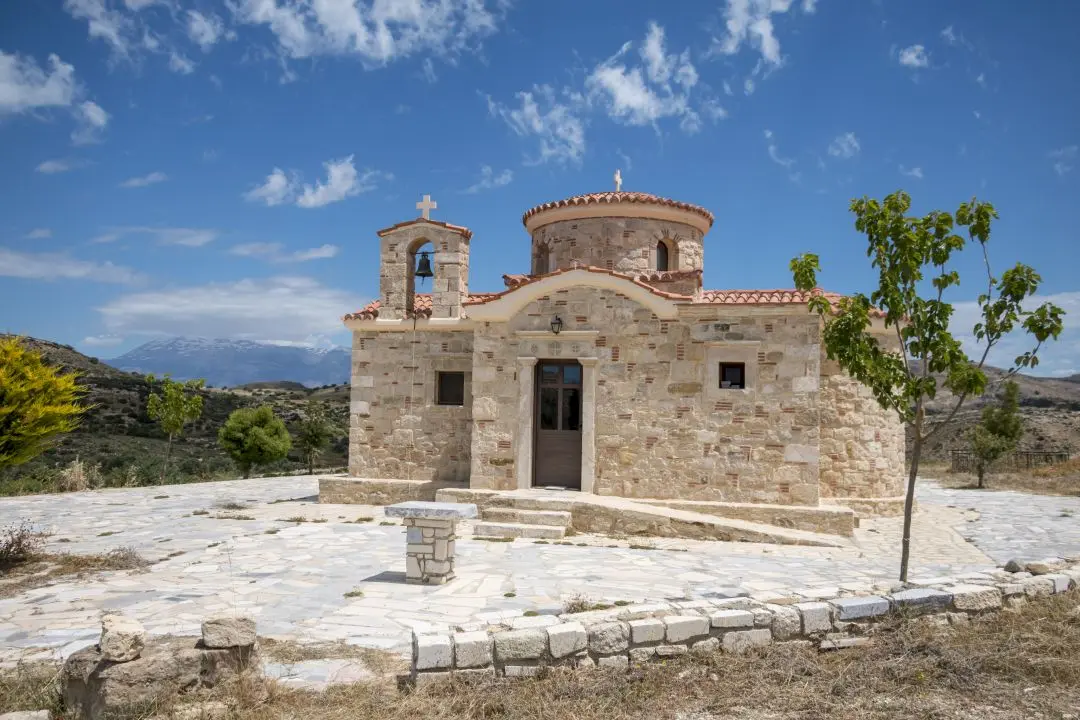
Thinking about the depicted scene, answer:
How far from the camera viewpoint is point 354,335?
15.7m

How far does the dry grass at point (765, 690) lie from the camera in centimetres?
482

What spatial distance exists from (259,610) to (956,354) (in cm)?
714

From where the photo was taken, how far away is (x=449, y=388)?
612 inches

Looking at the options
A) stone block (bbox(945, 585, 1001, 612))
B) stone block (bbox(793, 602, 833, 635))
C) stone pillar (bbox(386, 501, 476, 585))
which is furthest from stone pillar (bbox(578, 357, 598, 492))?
stone block (bbox(793, 602, 833, 635))

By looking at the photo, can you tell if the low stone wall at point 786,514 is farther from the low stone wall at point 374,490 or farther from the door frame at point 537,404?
the low stone wall at point 374,490

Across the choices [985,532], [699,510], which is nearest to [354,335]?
[699,510]

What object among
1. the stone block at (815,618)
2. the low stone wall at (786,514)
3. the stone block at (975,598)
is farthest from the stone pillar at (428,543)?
the low stone wall at (786,514)

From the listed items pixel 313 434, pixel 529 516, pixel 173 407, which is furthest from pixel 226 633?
pixel 313 434

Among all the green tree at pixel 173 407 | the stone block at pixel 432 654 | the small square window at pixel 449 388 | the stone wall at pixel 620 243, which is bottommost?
the stone block at pixel 432 654

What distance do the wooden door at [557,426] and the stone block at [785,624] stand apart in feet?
26.6

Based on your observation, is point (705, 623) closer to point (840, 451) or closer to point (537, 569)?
point (537, 569)

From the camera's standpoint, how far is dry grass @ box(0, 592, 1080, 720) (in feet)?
15.8

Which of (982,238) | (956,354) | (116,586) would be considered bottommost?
(116,586)

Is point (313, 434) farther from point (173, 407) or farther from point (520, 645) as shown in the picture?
point (520, 645)
